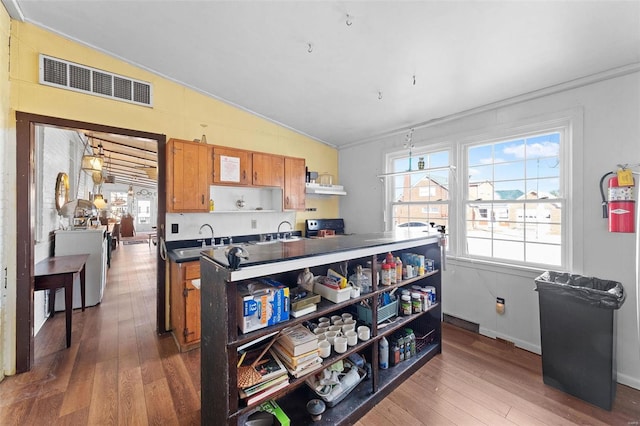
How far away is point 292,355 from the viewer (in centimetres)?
146

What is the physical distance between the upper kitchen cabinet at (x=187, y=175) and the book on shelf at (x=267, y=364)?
6.45 feet

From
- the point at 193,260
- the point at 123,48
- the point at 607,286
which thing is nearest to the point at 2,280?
the point at 193,260

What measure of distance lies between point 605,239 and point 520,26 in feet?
6.20

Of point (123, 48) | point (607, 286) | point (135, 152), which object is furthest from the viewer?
point (135, 152)

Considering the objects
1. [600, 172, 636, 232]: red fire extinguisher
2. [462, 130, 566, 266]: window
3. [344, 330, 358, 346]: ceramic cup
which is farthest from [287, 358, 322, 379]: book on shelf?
[600, 172, 636, 232]: red fire extinguisher

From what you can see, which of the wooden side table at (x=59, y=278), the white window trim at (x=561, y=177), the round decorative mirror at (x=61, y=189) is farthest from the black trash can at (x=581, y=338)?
the round decorative mirror at (x=61, y=189)

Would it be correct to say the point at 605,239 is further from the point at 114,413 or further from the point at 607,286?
the point at 114,413

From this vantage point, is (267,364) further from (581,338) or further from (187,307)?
(581,338)

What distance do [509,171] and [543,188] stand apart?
35 cm

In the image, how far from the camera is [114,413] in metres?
1.77

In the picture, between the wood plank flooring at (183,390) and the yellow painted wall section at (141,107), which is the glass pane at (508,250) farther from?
the yellow painted wall section at (141,107)

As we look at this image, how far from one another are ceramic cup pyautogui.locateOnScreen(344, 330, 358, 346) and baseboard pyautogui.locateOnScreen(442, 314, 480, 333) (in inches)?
78.2

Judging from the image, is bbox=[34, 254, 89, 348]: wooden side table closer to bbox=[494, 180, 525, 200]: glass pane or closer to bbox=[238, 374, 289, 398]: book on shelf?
bbox=[238, 374, 289, 398]: book on shelf

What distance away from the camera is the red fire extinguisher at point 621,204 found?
6.60ft
